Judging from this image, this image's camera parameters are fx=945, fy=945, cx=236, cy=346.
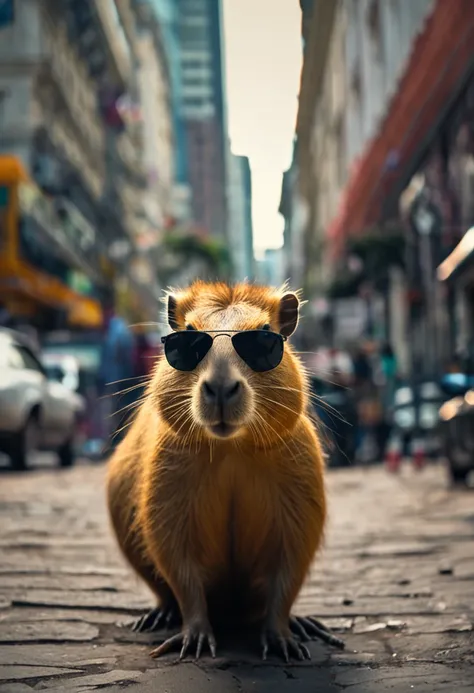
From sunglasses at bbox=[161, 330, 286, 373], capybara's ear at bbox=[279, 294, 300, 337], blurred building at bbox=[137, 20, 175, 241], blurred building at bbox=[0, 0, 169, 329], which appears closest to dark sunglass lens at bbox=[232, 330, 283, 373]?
sunglasses at bbox=[161, 330, 286, 373]

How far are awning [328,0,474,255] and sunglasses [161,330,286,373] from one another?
9610 mm

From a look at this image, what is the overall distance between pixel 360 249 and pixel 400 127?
9.63 ft

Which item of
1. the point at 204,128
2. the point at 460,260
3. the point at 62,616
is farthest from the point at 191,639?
the point at 204,128

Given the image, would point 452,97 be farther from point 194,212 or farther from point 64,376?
point 194,212

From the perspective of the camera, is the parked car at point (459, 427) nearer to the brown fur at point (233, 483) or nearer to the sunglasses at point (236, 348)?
the brown fur at point (233, 483)

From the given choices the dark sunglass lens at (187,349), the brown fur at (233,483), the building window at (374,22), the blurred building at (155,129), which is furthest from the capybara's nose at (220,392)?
the blurred building at (155,129)

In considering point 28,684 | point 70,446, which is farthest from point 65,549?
point 70,446

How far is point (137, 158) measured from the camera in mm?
67375

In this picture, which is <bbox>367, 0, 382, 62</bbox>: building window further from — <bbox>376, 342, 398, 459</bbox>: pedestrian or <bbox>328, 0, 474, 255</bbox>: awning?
<bbox>376, 342, 398, 459</bbox>: pedestrian

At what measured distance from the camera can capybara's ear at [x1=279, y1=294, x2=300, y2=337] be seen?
346cm

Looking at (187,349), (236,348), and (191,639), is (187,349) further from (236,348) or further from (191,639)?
(191,639)

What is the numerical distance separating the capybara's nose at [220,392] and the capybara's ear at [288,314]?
1.92 ft

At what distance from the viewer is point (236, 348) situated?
3107 millimetres

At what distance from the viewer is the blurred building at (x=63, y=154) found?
82.5ft
